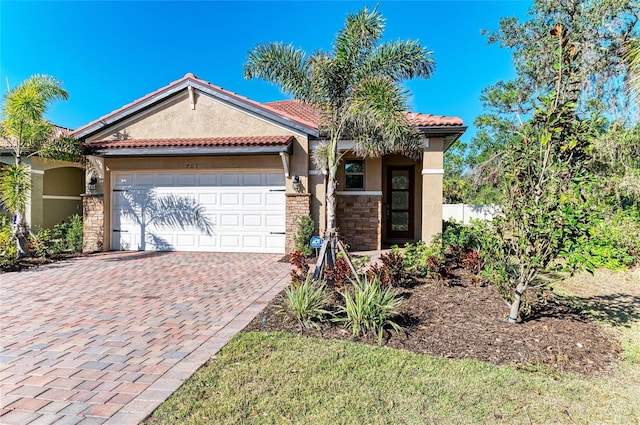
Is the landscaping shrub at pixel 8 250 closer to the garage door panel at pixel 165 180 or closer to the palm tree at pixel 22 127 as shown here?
the palm tree at pixel 22 127

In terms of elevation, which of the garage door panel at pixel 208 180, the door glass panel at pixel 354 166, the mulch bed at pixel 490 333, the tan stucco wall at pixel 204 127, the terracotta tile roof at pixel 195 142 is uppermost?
the tan stucco wall at pixel 204 127

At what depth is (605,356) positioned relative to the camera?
4.05 m

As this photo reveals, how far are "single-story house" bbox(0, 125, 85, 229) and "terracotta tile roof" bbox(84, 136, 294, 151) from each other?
1942 mm

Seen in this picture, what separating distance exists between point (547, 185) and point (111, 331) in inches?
235

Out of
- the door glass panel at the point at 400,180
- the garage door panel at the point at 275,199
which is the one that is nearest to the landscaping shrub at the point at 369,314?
the garage door panel at the point at 275,199

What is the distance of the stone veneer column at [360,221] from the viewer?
11.9 m

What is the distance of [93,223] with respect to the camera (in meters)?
11.6

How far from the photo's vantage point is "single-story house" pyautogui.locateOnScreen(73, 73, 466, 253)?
35.2ft

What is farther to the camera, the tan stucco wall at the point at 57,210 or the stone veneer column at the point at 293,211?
the tan stucco wall at the point at 57,210

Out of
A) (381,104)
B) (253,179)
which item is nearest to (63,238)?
(253,179)

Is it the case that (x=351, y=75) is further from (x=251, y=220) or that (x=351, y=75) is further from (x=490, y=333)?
(x=251, y=220)

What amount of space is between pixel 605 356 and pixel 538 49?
16957 millimetres

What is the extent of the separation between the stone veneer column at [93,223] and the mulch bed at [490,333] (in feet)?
28.1

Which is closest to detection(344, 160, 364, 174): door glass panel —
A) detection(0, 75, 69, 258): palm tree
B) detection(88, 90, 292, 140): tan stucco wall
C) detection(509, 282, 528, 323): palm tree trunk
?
detection(88, 90, 292, 140): tan stucco wall
